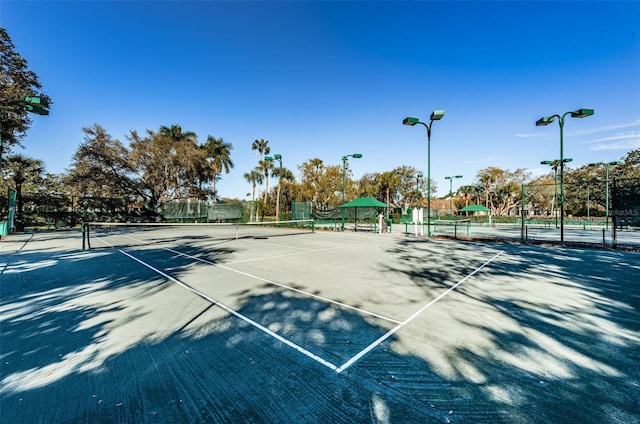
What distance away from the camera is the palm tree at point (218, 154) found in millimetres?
45438

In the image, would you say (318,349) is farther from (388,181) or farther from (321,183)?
(388,181)

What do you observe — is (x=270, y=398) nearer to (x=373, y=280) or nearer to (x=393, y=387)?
(x=393, y=387)

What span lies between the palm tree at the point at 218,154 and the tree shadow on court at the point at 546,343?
44.1 metres

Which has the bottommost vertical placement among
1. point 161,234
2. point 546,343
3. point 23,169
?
point 546,343

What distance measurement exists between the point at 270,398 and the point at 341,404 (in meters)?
0.63

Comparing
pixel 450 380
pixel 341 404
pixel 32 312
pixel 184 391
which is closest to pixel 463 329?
pixel 450 380

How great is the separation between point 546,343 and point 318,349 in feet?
9.57

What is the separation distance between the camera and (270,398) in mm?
2377

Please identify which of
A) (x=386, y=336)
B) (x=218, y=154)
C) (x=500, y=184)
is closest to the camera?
(x=386, y=336)

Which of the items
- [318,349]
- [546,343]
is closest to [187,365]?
[318,349]

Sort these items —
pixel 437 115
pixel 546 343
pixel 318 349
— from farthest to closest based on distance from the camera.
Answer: pixel 437 115 → pixel 546 343 → pixel 318 349

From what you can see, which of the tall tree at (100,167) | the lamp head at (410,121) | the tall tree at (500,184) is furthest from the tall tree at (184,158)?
the tall tree at (500,184)

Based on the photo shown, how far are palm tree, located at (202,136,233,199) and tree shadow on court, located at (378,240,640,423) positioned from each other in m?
44.1

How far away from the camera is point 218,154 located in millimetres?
46844
